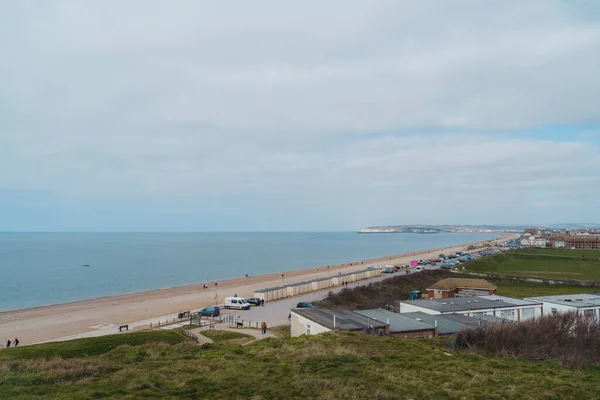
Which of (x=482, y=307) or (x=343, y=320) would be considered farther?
(x=482, y=307)

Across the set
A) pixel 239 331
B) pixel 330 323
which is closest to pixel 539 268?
pixel 239 331

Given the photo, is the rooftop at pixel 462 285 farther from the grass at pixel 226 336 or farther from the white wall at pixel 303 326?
the grass at pixel 226 336

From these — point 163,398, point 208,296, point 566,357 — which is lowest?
point 208,296

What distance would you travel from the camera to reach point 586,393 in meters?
12.6

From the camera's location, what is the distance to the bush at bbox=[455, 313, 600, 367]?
1773 centimetres

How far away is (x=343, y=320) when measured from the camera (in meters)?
24.8

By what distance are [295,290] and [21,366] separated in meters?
40.4

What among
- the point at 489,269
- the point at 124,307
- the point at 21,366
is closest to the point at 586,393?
Result: the point at 21,366

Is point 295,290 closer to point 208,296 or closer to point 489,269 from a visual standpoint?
point 208,296

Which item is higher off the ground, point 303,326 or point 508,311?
point 303,326

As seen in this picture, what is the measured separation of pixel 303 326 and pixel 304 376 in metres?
12.7

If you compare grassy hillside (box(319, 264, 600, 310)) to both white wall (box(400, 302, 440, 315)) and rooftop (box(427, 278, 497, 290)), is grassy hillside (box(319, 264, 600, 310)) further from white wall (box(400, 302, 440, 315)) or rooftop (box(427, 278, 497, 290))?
white wall (box(400, 302, 440, 315))

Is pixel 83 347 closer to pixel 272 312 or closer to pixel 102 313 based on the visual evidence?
pixel 272 312

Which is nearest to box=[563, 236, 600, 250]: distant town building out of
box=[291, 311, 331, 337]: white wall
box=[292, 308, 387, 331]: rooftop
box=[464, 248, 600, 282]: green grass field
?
box=[464, 248, 600, 282]: green grass field
